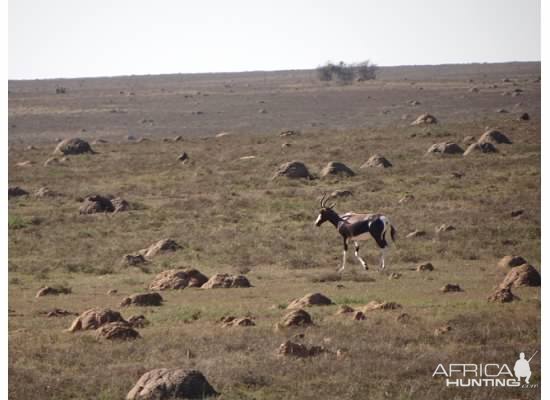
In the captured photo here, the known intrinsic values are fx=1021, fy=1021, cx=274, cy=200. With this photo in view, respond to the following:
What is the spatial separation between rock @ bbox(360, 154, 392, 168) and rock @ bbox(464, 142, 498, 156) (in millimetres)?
4371

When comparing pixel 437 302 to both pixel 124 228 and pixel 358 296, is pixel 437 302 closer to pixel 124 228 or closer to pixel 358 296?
pixel 358 296

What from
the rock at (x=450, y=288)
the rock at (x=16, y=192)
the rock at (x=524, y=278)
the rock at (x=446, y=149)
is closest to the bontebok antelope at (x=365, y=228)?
the rock at (x=450, y=288)

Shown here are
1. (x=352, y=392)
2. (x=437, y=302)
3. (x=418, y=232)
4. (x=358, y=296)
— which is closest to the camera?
(x=352, y=392)

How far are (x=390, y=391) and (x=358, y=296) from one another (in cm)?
679

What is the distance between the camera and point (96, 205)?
3566 cm

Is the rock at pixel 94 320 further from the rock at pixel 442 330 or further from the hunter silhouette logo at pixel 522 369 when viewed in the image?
the hunter silhouette logo at pixel 522 369

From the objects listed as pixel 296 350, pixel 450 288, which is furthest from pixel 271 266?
Answer: pixel 296 350

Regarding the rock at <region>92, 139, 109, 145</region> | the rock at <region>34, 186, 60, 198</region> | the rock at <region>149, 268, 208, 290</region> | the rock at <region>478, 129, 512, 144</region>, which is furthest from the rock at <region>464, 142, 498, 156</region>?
the rock at <region>92, 139, 109, 145</region>

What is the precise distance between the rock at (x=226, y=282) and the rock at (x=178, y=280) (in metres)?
0.33

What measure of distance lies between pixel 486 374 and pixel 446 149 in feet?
109

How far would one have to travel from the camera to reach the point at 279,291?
21.5m

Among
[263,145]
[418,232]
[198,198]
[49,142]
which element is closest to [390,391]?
[418,232]

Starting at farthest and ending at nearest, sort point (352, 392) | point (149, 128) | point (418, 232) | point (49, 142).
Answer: point (149, 128), point (49, 142), point (418, 232), point (352, 392)

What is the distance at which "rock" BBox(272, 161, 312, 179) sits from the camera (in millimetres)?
41844
